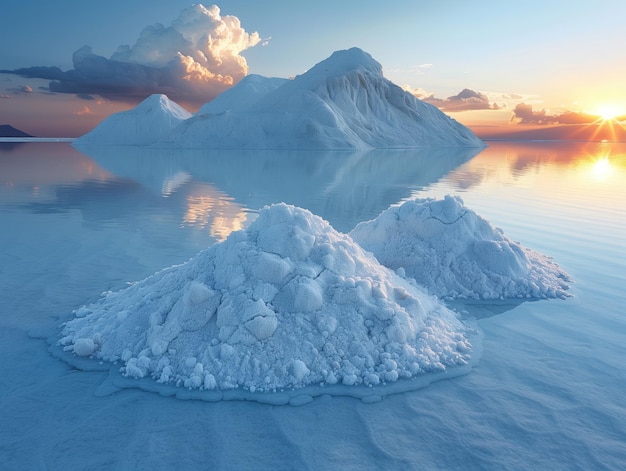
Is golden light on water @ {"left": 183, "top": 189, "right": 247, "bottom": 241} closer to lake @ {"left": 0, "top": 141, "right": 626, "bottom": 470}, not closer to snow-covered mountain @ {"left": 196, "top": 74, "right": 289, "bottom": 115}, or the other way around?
lake @ {"left": 0, "top": 141, "right": 626, "bottom": 470}

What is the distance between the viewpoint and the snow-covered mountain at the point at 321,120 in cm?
7025

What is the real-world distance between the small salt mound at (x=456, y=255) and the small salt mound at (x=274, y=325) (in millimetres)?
1358

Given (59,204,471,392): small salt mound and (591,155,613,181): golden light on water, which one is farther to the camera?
(591,155,613,181): golden light on water

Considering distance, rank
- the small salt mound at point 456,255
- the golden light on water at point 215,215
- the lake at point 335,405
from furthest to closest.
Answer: the golden light on water at point 215,215 < the small salt mound at point 456,255 < the lake at point 335,405

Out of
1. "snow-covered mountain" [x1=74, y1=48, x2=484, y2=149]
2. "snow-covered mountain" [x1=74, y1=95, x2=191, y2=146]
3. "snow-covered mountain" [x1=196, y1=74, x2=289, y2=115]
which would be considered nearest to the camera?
"snow-covered mountain" [x1=74, y1=48, x2=484, y2=149]

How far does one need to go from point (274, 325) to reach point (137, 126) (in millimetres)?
A: 102797

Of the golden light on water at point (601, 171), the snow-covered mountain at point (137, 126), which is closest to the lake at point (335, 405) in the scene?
the golden light on water at point (601, 171)

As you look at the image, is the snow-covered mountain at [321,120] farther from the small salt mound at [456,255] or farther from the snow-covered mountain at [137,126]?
the small salt mound at [456,255]

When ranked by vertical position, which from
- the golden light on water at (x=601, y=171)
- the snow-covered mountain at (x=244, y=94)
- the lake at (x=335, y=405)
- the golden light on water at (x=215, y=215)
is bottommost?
the golden light on water at (x=601, y=171)

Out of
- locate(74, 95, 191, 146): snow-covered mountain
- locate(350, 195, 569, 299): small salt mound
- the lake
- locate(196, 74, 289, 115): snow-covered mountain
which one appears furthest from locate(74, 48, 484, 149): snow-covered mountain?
the lake

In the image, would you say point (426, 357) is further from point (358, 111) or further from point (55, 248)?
point (358, 111)

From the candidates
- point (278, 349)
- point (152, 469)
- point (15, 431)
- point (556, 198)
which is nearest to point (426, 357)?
point (278, 349)

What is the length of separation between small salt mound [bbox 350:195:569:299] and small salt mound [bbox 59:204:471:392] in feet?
4.46

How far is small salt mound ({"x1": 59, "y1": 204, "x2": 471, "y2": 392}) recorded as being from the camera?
3.70m
